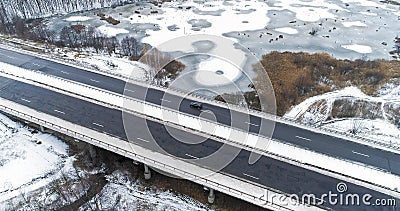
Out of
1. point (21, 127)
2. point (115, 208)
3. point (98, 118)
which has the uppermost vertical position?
point (98, 118)

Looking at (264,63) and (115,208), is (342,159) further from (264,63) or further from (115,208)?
(264,63)

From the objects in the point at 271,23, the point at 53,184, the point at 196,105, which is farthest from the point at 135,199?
the point at 271,23

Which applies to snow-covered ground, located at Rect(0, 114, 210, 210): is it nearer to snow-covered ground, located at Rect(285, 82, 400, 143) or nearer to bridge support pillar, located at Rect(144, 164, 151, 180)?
bridge support pillar, located at Rect(144, 164, 151, 180)

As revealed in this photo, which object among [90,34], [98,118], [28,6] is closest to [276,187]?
[98,118]

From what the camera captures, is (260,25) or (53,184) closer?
(53,184)

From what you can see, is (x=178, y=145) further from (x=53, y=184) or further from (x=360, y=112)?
(x=360, y=112)

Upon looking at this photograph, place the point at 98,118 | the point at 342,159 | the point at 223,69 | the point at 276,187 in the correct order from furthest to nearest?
the point at 223,69
the point at 98,118
the point at 342,159
the point at 276,187

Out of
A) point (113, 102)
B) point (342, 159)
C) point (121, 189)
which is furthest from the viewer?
point (113, 102)
